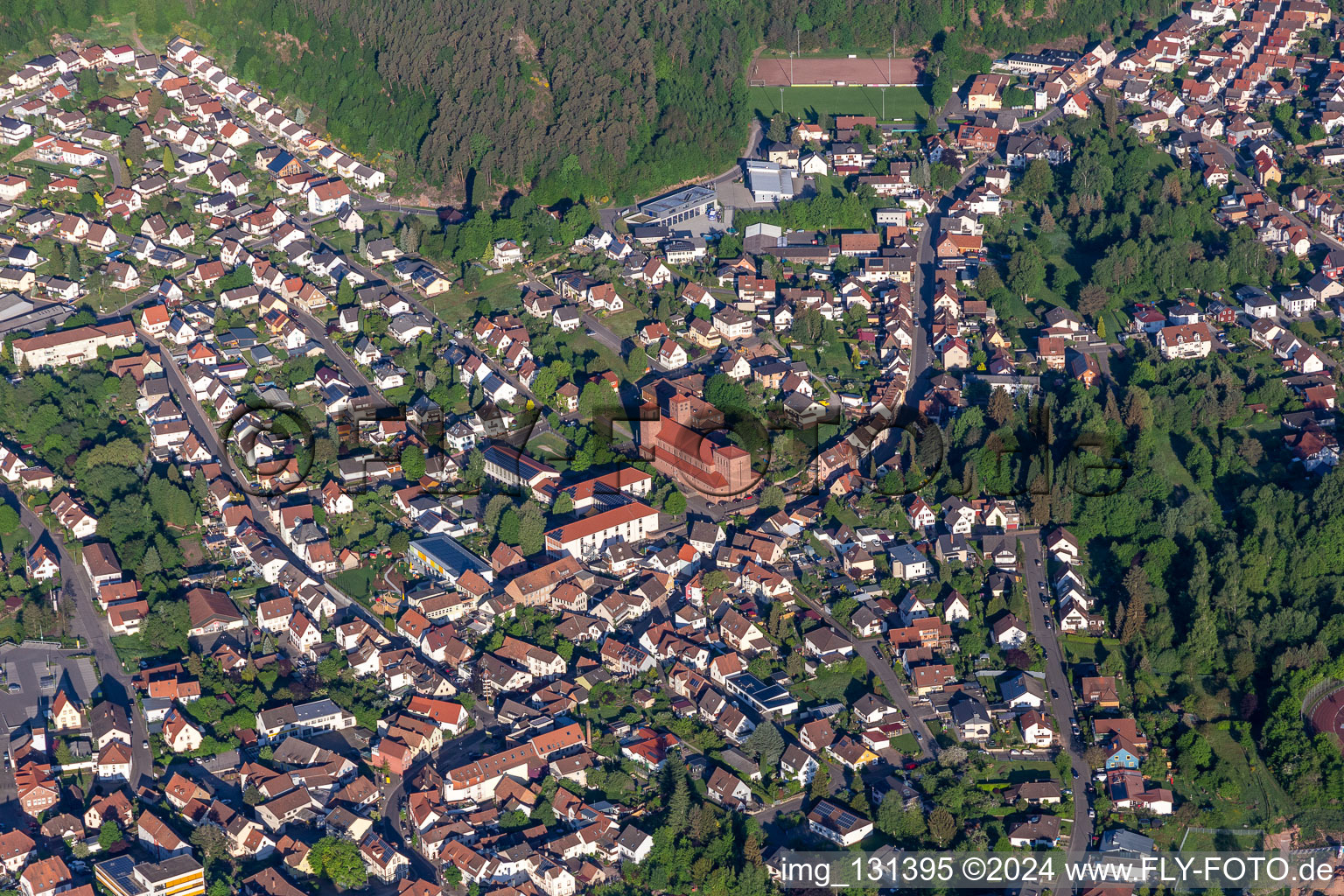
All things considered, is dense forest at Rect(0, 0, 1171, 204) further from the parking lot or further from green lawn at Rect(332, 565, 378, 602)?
the parking lot

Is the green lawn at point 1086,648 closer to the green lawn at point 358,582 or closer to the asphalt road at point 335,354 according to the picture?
the green lawn at point 358,582

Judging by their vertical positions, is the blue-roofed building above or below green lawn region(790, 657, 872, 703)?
above

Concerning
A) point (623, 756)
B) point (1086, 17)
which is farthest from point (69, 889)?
point (1086, 17)

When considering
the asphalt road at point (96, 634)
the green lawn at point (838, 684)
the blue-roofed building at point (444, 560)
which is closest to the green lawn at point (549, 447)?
the blue-roofed building at point (444, 560)

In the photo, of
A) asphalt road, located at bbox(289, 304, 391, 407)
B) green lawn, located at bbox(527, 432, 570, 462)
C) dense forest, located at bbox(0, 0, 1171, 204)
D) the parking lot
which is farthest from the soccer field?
the parking lot

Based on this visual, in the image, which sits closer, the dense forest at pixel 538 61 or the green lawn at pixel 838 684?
the green lawn at pixel 838 684

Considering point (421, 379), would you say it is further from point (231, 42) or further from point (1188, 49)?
point (1188, 49)
